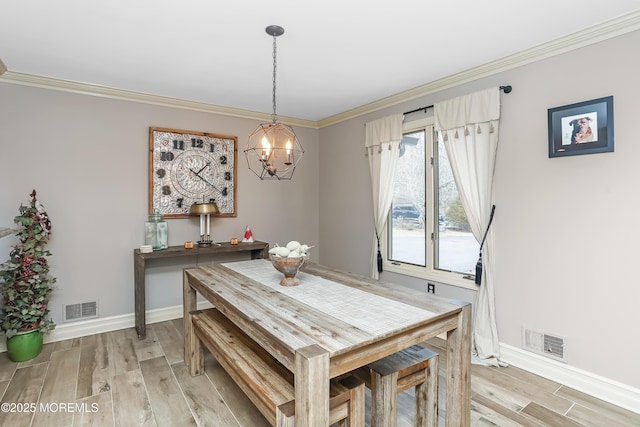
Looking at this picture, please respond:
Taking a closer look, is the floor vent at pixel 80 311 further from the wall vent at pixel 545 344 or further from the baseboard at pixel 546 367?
the wall vent at pixel 545 344

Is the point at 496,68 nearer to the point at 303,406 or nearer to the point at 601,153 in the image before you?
the point at 601,153

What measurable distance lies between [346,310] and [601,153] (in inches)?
80.0

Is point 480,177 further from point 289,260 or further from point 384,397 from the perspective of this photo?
point 384,397

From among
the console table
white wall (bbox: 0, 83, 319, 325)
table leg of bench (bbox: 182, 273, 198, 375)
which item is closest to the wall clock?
white wall (bbox: 0, 83, 319, 325)

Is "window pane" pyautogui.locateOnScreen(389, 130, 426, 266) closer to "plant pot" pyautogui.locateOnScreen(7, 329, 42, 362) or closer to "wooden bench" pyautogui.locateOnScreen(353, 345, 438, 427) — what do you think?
"wooden bench" pyautogui.locateOnScreen(353, 345, 438, 427)

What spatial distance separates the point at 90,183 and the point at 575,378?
444 cm

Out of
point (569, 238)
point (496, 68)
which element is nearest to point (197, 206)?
point (496, 68)

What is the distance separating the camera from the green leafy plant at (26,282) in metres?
2.70

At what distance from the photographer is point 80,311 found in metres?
3.28

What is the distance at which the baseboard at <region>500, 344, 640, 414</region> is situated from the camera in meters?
2.12

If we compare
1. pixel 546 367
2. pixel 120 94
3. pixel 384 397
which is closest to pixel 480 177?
pixel 546 367

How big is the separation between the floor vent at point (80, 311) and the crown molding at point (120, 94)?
2082 millimetres

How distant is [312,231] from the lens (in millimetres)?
4809

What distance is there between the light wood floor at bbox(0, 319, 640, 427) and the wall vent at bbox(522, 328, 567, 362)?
0.63ft
